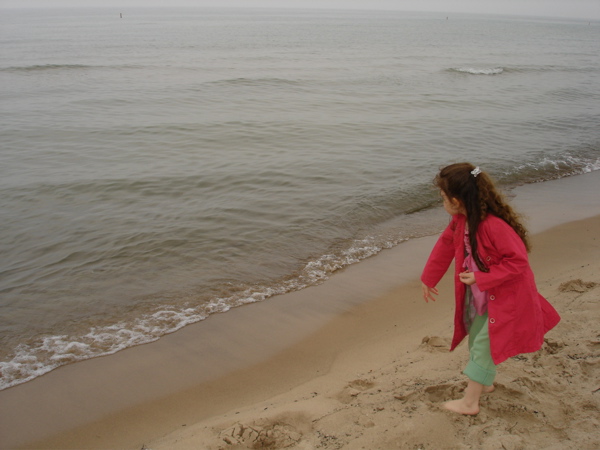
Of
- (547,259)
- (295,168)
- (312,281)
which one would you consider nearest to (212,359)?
(312,281)

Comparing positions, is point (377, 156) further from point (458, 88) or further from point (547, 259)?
point (458, 88)

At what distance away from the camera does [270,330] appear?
4.51m

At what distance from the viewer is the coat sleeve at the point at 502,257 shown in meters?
2.57

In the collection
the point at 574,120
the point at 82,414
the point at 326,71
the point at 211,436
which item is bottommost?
the point at 82,414

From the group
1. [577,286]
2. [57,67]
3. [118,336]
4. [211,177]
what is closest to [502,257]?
[577,286]

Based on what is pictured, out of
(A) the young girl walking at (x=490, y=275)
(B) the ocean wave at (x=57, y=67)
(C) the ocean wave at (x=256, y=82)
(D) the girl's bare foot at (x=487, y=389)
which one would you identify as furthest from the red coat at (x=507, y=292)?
(B) the ocean wave at (x=57, y=67)

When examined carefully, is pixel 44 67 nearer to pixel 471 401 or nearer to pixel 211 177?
pixel 211 177

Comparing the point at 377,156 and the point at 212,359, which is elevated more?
the point at 377,156

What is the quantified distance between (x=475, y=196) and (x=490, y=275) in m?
0.43

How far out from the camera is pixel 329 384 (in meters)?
3.57

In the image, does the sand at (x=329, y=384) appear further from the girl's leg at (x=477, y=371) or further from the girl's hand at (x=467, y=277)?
the girl's hand at (x=467, y=277)

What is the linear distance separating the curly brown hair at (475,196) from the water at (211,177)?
284 cm

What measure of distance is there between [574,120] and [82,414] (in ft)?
49.2

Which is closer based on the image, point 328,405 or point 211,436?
point 211,436
